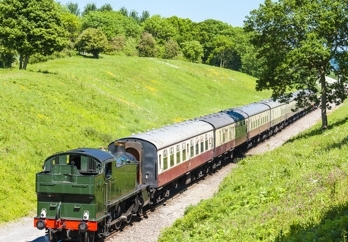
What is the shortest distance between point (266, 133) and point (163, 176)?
1100 inches

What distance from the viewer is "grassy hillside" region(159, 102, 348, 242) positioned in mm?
13102

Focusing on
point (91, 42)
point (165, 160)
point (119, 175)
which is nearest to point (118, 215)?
point (119, 175)

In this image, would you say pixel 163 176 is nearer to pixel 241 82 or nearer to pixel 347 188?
pixel 347 188

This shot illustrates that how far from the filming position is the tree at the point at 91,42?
7688cm

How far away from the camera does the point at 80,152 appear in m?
17.0

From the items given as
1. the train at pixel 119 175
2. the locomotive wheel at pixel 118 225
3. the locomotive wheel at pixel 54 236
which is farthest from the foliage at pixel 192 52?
the locomotive wheel at pixel 54 236

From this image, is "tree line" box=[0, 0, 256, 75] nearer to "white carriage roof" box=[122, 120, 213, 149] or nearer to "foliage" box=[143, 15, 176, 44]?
"foliage" box=[143, 15, 176, 44]

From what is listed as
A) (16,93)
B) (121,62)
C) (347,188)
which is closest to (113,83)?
(121,62)

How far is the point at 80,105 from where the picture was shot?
41531mm

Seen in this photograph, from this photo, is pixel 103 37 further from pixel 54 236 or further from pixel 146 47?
pixel 54 236

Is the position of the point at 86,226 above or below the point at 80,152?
below

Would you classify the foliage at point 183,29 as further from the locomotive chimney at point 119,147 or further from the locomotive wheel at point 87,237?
the locomotive wheel at point 87,237

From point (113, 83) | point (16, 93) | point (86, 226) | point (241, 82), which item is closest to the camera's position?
point (86, 226)

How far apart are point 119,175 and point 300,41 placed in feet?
70.2
